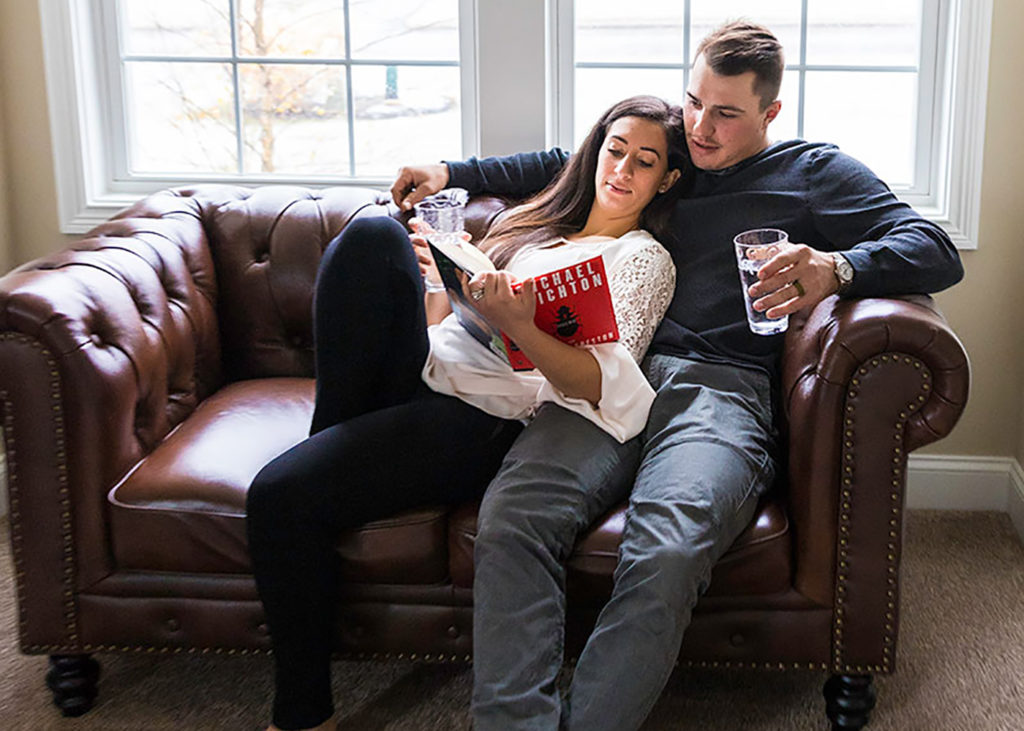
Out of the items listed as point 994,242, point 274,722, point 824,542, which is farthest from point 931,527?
point 274,722

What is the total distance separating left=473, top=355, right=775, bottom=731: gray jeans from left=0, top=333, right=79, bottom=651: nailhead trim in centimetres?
72

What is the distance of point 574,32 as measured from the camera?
111 inches

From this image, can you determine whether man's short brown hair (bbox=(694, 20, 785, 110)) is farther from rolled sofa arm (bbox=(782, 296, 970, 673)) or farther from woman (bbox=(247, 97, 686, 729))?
rolled sofa arm (bbox=(782, 296, 970, 673))

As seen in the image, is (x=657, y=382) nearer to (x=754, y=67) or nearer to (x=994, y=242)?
(x=754, y=67)

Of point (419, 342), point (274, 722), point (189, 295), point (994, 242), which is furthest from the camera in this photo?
point (994, 242)

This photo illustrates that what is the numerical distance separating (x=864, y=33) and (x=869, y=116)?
0.21 meters

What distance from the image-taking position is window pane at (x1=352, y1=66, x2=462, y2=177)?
2.96 metres

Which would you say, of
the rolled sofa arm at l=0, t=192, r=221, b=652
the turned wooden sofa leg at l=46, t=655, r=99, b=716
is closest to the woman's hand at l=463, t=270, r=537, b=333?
the rolled sofa arm at l=0, t=192, r=221, b=652

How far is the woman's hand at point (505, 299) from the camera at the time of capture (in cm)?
179

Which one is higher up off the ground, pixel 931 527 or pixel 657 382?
pixel 657 382

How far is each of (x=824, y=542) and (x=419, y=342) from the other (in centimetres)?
76

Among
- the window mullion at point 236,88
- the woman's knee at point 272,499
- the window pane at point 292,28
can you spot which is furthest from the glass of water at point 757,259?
the window mullion at point 236,88

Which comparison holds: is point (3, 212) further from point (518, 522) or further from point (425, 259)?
point (518, 522)

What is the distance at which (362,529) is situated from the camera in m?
1.87
